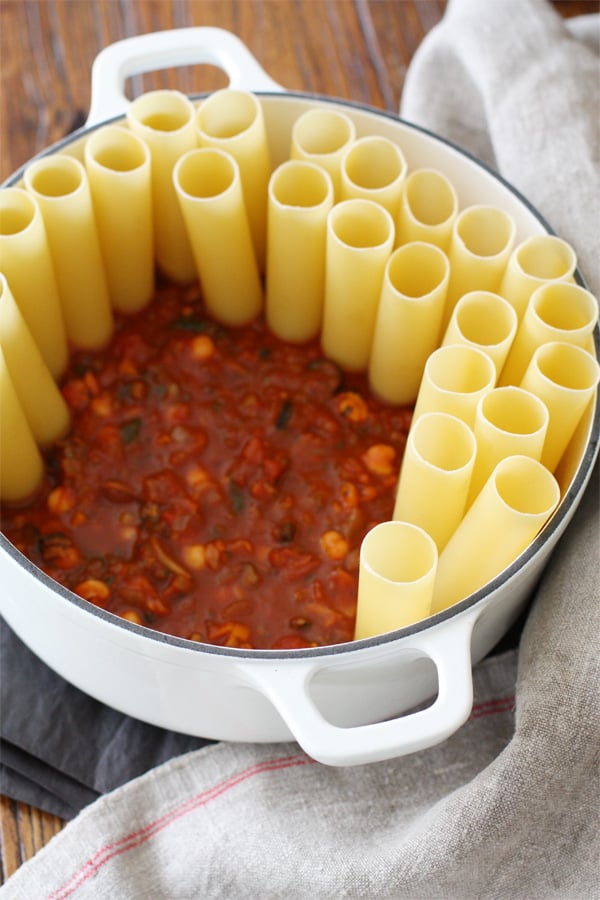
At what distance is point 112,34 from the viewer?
6.72 feet

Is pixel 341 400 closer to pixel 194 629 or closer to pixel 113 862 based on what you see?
pixel 194 629

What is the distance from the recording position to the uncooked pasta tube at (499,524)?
117cm

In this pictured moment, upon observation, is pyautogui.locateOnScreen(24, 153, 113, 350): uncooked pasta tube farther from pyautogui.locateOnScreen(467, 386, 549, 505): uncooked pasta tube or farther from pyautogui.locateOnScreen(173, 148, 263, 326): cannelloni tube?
pyautogui.locateOnScreen(467, 386, 549, 505): uncooked pasta tube

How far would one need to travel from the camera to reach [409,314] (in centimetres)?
140

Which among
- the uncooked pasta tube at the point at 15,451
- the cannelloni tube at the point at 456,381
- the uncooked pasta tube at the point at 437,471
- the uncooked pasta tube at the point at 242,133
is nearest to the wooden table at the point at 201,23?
the uncooked pasta tube at the point at 242,133

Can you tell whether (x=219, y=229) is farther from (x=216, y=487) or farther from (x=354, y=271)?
(x=216, y=487)

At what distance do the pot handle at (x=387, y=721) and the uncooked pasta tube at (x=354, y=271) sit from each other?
0.50 m

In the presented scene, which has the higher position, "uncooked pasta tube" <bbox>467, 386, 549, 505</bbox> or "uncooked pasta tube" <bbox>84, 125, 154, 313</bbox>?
"uncooked pasta tube" <bbox>84, 125, 154, 313</bbox>

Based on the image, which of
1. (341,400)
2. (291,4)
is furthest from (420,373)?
(291,4)

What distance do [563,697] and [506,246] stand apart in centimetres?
57

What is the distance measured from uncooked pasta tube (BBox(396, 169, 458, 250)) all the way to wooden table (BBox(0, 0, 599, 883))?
54 cm

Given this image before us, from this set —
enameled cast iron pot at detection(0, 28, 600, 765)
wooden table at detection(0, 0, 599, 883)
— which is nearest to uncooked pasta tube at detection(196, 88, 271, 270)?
enameled cast iron pot at detection(0, 28, 600, 765)

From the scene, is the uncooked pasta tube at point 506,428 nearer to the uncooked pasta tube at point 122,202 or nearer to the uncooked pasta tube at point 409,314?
the uncooked pasta tube at point 409,314

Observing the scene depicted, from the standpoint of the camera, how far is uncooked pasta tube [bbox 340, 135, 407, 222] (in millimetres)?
1458
